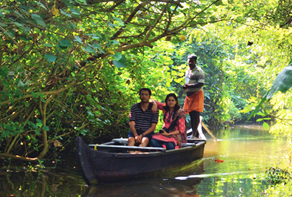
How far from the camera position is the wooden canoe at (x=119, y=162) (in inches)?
195

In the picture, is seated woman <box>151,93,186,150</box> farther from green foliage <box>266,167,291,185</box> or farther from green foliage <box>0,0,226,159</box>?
green foliage <box>266,167,291,185</box>

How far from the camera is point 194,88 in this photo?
7.75 meters

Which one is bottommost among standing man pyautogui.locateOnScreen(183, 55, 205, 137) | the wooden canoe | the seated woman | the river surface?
the river surface

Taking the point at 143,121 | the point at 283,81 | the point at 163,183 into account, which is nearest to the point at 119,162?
the point at 163,183

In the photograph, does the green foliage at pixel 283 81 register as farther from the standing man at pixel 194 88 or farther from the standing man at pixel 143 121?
the standing man at pixel 194 88

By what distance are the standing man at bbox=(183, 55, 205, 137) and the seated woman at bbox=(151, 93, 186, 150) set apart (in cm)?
119

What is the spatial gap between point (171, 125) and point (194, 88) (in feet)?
4.65

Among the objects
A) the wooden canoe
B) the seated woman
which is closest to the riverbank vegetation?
the seated woman

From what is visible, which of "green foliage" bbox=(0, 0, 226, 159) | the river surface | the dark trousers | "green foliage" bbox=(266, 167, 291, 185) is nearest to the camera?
"green foliage" bbox=(0, 0, 226, 159)

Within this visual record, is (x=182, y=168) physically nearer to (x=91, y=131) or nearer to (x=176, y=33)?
(x=91, y=131)

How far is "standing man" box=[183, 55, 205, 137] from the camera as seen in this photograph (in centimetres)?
756

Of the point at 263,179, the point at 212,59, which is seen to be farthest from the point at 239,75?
the point at 263,179

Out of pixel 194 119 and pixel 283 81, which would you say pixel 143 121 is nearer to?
pixel 194 119

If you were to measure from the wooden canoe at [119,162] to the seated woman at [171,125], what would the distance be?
0.84 ft
